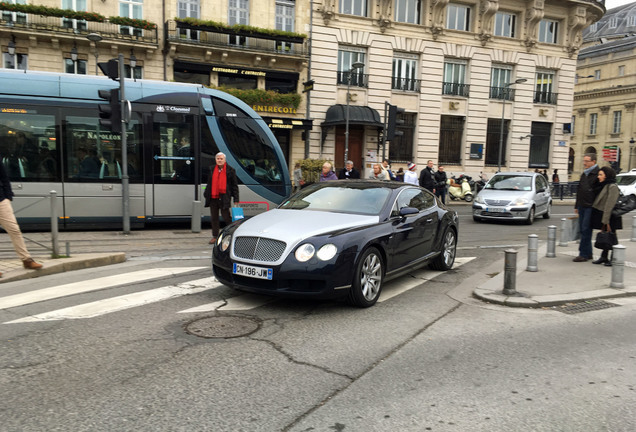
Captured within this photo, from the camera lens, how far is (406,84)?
1103 inches

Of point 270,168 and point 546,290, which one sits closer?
point 546,290

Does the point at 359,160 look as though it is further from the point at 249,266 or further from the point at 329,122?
the point at 249,266

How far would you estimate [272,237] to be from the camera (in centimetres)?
507

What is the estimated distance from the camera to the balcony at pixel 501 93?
99.2 feet

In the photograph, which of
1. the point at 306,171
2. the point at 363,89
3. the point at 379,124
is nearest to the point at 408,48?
the point at 363,89

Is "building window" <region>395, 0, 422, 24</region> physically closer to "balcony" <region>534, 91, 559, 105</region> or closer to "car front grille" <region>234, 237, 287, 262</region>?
"balcony" <region>534, 91, 559, 105</region>

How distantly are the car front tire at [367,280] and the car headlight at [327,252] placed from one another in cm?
37

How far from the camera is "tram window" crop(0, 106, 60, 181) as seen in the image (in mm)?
10172

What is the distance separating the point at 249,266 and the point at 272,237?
0.40 metres

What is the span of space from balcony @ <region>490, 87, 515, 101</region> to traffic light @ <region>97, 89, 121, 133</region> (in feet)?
85.2

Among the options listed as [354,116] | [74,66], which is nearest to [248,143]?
[74,66]

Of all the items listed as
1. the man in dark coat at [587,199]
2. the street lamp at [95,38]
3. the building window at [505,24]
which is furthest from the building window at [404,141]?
the man in dark coat at [587,199]

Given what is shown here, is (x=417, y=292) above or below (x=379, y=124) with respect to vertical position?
below

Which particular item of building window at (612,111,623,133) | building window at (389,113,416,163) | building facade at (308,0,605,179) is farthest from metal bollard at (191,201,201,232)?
building window at (612,111,623,133)
